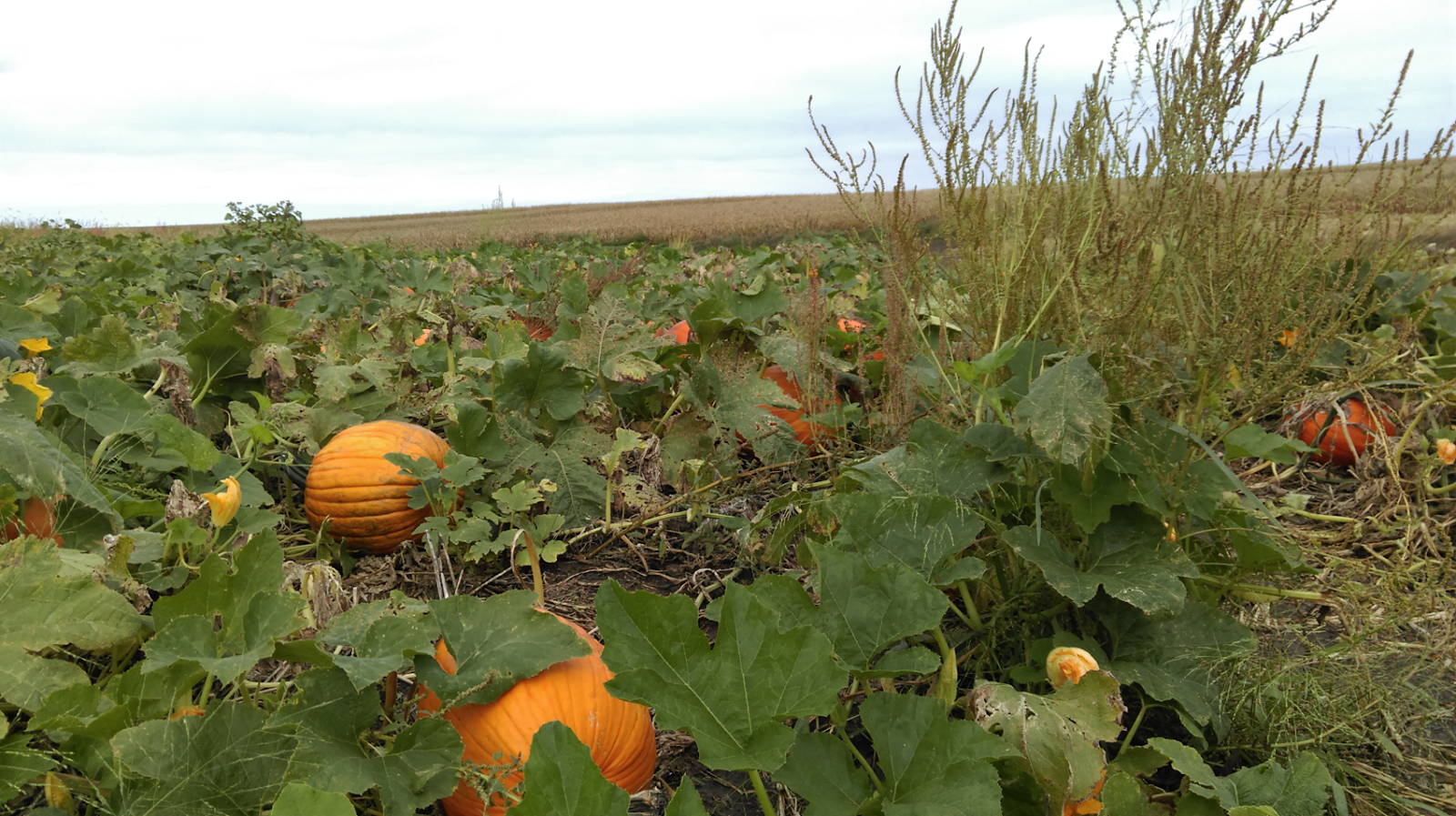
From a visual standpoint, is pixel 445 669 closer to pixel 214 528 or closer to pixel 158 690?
pixel 158 690

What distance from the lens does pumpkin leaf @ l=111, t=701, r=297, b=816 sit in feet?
3.90

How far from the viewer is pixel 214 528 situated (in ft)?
6.22

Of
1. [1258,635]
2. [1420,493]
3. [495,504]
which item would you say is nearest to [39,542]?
[495,504]

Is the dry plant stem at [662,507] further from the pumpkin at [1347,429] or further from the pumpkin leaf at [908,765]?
the pumpkin at [1347,429]

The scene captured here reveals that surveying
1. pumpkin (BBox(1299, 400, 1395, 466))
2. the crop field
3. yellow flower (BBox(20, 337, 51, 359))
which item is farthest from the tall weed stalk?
yellow flower (BBox(20, 337, 51, 359))

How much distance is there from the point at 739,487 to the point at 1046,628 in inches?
46.1

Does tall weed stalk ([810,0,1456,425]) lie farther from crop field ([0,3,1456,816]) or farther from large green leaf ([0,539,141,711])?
large green leaf ([0,539,141,711])

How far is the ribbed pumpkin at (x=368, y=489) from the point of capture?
233 centimetres

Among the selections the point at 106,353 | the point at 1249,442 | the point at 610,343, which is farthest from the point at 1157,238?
the point at 106,353

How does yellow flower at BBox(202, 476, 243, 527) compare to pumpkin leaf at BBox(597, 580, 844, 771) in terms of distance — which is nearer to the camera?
pumpkin leaf at BBox(597, 580, 844, 771)

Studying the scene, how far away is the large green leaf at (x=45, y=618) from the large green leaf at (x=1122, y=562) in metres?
1.57

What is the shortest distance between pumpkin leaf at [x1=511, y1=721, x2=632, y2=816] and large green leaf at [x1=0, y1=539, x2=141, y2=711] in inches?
31.6

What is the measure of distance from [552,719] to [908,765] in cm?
63

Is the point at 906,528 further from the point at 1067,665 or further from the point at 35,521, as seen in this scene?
the point at 35,521
